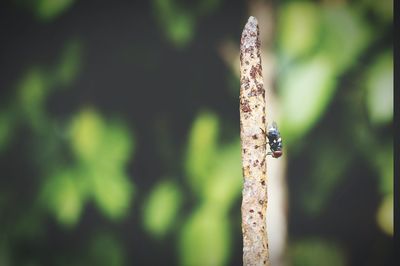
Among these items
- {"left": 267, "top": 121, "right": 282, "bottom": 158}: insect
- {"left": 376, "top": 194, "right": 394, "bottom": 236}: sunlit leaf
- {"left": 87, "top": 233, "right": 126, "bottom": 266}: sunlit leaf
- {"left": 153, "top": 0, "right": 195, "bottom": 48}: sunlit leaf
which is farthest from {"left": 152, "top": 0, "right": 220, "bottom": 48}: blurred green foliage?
{"left": 376, "top": 194, "right": 394, "bottom": 236}: sunlit leaf

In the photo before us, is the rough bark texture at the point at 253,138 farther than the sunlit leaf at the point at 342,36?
No

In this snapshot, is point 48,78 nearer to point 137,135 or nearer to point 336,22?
point 137,135

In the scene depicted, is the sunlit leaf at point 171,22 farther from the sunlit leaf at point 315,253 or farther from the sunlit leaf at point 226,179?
the sunlit leaf at point 315,253

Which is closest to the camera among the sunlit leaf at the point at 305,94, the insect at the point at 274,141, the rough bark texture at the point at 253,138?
the rough bark texture at the point at 253,138

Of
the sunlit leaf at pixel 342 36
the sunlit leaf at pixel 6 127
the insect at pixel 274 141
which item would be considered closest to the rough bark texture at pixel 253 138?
the insect at pixel 274 141

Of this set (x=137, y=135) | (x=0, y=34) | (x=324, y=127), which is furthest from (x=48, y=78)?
(x=324, y=127)
